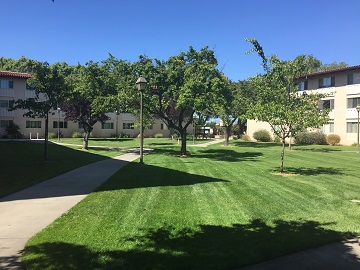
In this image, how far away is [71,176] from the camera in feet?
41.5

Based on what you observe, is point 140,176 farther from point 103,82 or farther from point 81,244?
point 103,82

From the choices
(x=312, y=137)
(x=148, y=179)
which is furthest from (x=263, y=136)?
(x=148, y=179)

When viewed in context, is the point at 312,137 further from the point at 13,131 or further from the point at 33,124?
the point at 33,124

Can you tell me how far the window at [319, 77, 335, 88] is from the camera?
3962 centimetres

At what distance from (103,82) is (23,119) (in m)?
26.7

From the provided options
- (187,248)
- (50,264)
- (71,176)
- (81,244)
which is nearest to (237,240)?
(187,248)

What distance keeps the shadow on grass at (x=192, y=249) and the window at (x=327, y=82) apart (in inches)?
1466

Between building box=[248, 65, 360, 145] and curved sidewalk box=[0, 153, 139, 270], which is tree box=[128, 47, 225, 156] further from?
building box=[248, 65, 360, 145]

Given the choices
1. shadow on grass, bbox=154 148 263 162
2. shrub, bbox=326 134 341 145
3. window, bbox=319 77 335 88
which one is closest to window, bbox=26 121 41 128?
shadow on grass, bbox=154 148 263 162

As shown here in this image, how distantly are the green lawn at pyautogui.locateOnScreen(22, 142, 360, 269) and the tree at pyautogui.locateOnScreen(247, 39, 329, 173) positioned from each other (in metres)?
3.19

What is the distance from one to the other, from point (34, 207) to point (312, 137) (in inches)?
1461

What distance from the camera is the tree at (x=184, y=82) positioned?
65.3 ft

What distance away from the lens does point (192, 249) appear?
16.9 feet

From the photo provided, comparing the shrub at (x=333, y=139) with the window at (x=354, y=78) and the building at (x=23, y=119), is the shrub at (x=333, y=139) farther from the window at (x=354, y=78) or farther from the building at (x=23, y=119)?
the building at (x=23, y=119)
